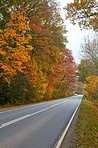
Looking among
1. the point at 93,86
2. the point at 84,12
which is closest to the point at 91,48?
the point at 84,12

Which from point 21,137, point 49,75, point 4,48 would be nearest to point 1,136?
point 21,137

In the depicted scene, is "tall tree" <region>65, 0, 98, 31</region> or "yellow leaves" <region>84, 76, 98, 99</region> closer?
"tall tree" <region>65, 0, 98, 31</region>

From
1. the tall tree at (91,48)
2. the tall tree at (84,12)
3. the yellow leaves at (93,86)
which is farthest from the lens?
the yellow leaves at (93,86)

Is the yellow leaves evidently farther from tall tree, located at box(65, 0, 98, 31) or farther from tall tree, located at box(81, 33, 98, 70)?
tall tree, located at box(65, 0, 98, 31)

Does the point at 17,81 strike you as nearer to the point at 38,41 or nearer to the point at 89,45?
the point at 38,41

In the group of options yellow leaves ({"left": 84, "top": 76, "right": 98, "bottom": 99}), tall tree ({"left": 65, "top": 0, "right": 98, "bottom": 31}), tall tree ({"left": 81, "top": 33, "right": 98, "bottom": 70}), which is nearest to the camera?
tall tree ({"left": 65, "top": 0, "right": 98, "bottom": 31})

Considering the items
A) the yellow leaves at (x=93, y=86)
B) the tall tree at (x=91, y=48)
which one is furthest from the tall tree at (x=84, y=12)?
the yellow leaves at (x=93, y=86)

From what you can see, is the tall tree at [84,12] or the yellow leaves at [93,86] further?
the yellow leaves at [93,86]

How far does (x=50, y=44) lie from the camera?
63.3ft

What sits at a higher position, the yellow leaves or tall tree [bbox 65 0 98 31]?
tall tree [bbox 65 0 98 31]

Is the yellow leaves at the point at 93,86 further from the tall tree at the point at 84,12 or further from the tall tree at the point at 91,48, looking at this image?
the tall tree at the point at 84,12

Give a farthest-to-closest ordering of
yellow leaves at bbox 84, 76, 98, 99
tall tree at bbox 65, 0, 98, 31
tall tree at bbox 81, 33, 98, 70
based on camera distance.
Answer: yellow leaves at bbox 84, 76, 98, 99 < tall tree at bbox 81, 33, 98, 70 < tall tree at bbox 65, 0, 98, 31

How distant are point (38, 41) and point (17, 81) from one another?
5.82 metres

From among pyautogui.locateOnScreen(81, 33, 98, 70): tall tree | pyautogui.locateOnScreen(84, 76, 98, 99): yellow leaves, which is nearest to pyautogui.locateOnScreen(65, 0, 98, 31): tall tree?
pyautogui.locateOnScreen(81, 33, 98, 70): tall tree
